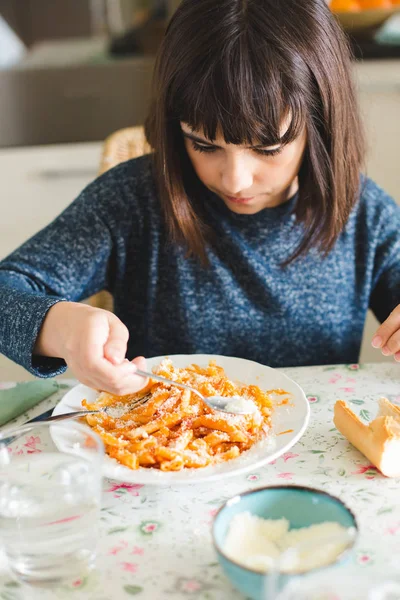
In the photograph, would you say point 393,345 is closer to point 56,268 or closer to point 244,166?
point 244,166

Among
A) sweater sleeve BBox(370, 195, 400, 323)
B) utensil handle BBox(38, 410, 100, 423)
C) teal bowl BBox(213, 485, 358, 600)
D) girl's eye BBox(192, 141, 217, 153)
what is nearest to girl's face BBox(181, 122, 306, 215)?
girl's eye BBox(192, 141, 217, 153)

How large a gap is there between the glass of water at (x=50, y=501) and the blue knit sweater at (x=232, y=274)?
499 mm

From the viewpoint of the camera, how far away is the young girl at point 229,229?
92 centimetres

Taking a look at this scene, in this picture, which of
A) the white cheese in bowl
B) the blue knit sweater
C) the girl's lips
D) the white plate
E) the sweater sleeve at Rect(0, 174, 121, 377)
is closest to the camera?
the white cheese in bowl

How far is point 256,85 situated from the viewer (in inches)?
36.0

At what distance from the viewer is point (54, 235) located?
3.75 feet

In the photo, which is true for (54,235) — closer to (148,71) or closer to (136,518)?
(136,518)

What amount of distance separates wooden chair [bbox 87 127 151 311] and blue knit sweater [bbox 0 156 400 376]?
157 mm

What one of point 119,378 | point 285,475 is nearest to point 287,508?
point 285,475

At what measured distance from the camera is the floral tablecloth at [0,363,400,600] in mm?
603

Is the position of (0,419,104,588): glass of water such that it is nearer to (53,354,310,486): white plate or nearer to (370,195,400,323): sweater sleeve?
(53,354,310,486): white plate

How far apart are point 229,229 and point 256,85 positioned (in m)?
0.33

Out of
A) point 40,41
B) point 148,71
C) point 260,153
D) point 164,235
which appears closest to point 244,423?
point 260,153

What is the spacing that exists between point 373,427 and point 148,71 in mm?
1803
